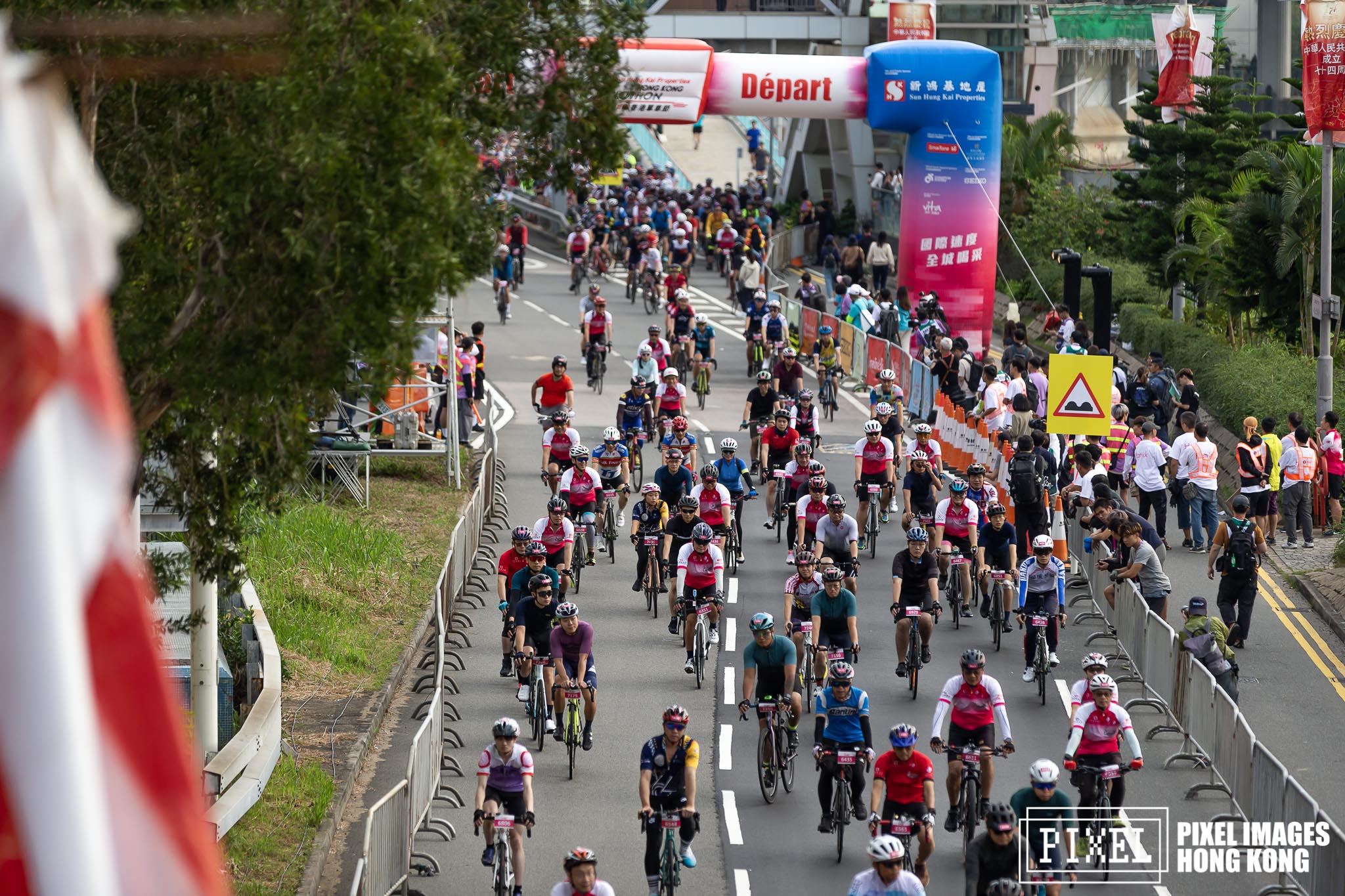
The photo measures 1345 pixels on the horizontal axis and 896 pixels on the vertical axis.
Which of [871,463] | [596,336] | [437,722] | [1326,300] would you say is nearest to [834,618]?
[437,722]

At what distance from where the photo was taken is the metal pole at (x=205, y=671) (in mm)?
16375

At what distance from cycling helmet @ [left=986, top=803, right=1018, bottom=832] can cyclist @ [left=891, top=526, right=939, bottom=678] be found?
6.68m

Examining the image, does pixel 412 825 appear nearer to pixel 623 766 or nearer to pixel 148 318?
pixel 623 766

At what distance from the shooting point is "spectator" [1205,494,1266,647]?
20.5 m

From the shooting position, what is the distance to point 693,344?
37.3 meters

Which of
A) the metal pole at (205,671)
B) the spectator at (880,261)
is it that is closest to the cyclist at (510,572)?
the metal pole at (205,671)

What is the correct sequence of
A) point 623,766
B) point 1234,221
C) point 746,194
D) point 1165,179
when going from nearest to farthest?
point 623,766
point 1234,221
point 1165,179
point 746,194

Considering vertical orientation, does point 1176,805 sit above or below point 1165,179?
below

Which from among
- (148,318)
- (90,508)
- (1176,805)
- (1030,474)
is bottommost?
(1176,805)

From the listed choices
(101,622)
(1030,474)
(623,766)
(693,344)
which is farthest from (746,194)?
(101,622)

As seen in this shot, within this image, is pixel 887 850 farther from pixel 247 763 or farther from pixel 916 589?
pixel 916 589

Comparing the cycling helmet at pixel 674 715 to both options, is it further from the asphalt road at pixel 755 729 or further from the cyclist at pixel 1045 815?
the cyclist at pixel 1045 815

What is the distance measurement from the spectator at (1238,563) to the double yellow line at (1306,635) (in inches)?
40.3

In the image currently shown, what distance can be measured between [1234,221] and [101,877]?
36081 mm
